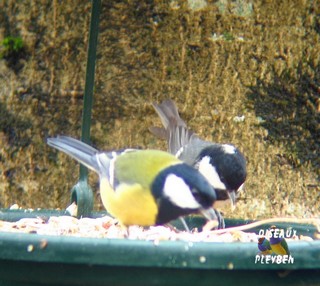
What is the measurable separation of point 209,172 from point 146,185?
108cm

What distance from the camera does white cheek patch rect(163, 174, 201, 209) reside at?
5.24ft

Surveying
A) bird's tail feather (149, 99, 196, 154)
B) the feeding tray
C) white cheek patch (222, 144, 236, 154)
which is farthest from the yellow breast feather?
white cheek patch (222, 144, 236, 154)

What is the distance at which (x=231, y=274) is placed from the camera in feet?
4.61

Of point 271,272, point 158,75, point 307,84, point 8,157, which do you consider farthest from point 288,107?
point 271,272

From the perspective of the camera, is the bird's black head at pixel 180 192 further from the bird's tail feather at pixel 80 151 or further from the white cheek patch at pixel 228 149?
the white cheek patch at pixel 228 149

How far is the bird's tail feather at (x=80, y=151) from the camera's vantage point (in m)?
1.85

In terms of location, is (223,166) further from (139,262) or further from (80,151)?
(139,262)

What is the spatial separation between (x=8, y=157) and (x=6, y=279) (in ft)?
3.56

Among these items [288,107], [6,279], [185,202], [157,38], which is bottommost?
[6,279]

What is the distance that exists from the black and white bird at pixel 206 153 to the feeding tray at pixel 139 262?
1.04 meters

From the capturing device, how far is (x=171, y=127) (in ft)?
8.42

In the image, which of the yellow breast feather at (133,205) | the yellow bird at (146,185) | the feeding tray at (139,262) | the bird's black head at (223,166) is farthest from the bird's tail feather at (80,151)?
the bird's black head at (223,166)

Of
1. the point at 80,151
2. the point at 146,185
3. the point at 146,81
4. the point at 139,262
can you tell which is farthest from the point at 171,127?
the point at 139,262

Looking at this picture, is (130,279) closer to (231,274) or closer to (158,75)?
(231,274)
